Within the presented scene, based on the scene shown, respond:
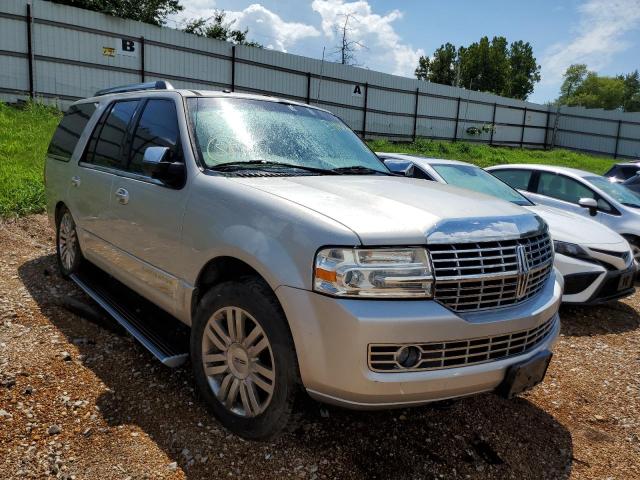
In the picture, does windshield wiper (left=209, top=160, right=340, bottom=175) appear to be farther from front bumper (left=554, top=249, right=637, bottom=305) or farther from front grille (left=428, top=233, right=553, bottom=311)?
front bumper (left=554, top=249, right=637, bottom=305)

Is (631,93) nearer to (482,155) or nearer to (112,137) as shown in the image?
(482,155)

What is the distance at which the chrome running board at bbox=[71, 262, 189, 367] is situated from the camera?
3154 millimetres

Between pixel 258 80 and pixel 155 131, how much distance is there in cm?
1478

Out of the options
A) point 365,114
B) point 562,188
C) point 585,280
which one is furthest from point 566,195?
point 365,114

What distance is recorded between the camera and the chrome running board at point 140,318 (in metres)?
3.15

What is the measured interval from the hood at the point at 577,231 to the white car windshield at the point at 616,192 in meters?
1.77

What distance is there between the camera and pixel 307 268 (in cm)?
222

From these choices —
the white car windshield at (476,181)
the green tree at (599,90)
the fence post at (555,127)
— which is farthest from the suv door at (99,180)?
the green tree at (599,90)

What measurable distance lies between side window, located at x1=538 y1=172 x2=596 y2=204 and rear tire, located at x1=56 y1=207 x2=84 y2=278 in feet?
19.8

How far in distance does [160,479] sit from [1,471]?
71 cm

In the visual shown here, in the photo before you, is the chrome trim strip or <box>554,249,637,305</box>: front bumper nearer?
the chrome trim strip

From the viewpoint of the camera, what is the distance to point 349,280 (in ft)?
7.11

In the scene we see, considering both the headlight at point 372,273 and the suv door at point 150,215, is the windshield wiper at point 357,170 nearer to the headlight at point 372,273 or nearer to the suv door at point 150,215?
the suv door at point 150,215

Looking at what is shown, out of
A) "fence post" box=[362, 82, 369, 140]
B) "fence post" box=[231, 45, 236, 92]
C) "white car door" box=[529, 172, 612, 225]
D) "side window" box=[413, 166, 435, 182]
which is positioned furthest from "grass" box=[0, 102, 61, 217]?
"fence post" box=[362, 82, 369, 140]
